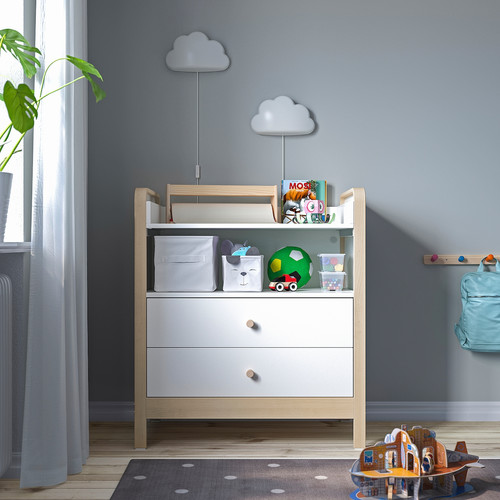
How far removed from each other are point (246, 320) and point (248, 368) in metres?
0.18

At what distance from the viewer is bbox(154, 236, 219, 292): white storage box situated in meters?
2.36

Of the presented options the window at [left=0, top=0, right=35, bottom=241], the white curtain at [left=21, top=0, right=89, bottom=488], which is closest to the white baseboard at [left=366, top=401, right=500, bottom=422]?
the white curtain at [left=21, top=0, right=89, bottom=488]

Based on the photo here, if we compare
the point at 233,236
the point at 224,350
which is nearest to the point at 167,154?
the point at 233,236

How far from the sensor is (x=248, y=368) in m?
2.35

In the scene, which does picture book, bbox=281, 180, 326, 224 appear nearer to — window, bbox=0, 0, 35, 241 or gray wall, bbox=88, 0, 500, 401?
gray wall, bbox=88, 0, 500, 401

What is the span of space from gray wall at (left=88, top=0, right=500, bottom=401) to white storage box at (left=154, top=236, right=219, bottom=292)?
427 millimetres

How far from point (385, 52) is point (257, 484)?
1.84 m

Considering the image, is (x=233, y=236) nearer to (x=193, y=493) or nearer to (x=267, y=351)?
(x=267, y=351)

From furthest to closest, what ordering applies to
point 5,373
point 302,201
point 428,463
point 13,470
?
1. point 302,201
2. point 13,470
3. point 5,373
4. point 428,463

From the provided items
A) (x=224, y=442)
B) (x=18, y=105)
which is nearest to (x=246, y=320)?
(x=224, y=442)

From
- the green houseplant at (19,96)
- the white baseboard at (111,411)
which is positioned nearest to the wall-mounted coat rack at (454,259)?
the white baseboard at (111,411)

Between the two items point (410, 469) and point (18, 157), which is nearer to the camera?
point (410, 469)

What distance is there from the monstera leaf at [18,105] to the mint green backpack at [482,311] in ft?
6.03

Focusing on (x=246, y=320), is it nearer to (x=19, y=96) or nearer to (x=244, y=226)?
(x=244, y=226)
